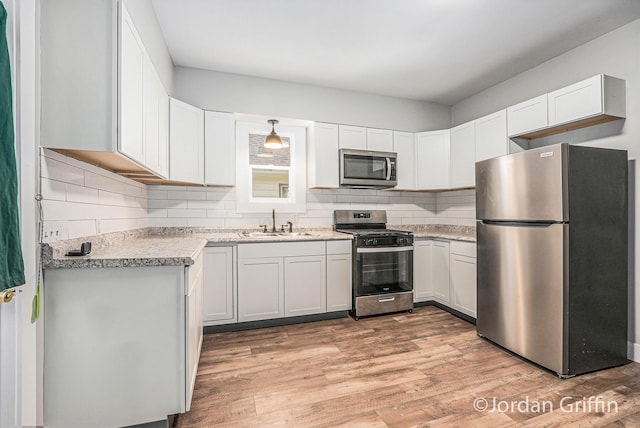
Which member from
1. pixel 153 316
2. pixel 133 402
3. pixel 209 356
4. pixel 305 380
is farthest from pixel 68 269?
pixel 305 380

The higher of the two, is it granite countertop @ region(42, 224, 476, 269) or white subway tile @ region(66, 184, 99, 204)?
white subway tile @ region(66, 184, 99, 204)

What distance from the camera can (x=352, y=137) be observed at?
144 inches

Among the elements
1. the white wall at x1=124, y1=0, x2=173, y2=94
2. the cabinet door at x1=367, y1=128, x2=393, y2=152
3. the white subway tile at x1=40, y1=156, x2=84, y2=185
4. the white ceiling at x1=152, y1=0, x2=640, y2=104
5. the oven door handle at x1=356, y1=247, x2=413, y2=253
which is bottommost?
the oven door handle at x1=356, y1=247, x2=413, y2=253

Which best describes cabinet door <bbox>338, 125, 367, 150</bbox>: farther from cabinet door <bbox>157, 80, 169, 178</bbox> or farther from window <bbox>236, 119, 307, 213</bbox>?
cabinet door <bbox>157, 80, 169, 178</bbox>

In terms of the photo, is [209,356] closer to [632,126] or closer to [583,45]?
[632,126]

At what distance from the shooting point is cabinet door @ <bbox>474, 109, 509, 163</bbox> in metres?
3.07

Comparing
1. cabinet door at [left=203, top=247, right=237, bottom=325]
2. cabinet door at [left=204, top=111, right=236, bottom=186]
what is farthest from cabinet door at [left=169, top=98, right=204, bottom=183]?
cabinet door at [left=203, top=247, right=237, bottom=325]

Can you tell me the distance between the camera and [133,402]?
152cm

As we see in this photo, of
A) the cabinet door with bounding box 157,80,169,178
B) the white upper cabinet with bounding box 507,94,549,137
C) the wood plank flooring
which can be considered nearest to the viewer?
the wood plank flooring

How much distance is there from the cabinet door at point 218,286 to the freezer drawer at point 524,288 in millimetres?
2286

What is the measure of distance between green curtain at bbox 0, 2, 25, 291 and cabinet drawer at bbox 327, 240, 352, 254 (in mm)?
2437

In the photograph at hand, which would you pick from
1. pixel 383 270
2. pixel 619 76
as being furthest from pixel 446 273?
pixel 619 76

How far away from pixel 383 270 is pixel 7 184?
3.00 metres

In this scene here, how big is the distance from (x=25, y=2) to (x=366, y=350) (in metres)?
2.80
